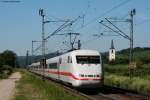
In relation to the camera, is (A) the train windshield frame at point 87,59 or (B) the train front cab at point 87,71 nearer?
(B) the train front cab at point 87,71

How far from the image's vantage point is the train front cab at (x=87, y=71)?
2912 cm

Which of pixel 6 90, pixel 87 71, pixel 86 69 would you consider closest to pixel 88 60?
pixel 86 69

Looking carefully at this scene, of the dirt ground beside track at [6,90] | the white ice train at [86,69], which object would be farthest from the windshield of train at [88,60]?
the dirt ground beside track at [6,90]

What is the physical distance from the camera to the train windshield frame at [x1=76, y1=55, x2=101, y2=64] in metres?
30.4

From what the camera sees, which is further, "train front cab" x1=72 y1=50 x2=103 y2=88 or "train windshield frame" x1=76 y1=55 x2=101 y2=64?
"train windshield frame" x1=76 y1=55 x2=101 y2=64

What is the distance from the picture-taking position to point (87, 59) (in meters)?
30.5

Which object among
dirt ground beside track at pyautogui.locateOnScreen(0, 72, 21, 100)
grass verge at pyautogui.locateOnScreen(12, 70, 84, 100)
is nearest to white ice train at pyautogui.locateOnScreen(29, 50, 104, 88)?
grass verge at pyautogui.locateOnScreen(12, 70, 84, 100)

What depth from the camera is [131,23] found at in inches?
1804

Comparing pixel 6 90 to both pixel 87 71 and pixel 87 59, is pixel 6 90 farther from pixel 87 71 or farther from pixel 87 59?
pixel 87 71

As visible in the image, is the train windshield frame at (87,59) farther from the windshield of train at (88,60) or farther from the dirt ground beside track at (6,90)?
the dirt ground beside track at (6,90)

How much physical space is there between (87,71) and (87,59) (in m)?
1.25

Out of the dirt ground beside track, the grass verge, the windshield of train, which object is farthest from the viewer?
the windshield of train

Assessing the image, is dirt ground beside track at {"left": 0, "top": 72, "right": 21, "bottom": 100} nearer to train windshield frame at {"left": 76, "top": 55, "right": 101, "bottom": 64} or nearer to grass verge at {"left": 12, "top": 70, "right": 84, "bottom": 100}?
grass verge at {"left": 12, "top": 70, "right": 84, "bottom": 100}

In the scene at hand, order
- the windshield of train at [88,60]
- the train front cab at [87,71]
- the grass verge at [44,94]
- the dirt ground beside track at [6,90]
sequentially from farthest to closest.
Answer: the windshield of train at [88,60]
the train front cab at [87,71]
the dirt ground beside track at [6,90]
the grass verge at [44,94]
